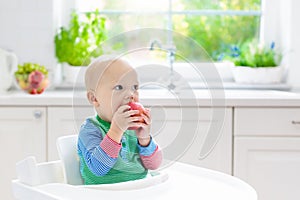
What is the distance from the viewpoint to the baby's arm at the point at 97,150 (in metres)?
1.38

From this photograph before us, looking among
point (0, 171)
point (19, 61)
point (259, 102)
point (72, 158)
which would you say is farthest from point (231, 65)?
point (72, 158)

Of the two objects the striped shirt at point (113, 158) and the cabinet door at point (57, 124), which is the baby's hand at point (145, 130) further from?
the cabinet door at point (57, 124)

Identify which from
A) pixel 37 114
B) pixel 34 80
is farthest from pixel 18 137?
pixel 34 80

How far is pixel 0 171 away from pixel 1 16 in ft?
2.87

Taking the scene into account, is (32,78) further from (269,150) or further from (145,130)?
(145,130)

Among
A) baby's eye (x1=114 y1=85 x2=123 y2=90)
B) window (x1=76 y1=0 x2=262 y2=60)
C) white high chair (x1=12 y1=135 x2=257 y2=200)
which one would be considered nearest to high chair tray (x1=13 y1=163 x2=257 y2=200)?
white high chair (x1=12 y1=135 x2=257 y2=200)

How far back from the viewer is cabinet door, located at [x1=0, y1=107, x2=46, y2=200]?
2.72 metres

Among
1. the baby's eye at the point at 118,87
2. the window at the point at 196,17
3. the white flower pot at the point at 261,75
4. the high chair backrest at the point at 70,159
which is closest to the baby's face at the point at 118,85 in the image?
the baby's eye at the point at 118,87

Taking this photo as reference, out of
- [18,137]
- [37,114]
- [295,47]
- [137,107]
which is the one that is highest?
[295,47]

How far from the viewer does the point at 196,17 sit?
353 centimetres

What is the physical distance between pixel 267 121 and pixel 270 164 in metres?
0.20

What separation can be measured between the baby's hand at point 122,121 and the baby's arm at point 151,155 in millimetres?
88

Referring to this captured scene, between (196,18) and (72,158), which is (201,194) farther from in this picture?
(196,18)

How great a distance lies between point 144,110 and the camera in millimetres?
1334
